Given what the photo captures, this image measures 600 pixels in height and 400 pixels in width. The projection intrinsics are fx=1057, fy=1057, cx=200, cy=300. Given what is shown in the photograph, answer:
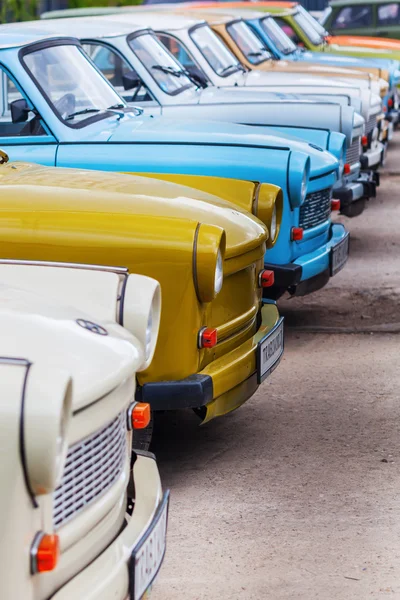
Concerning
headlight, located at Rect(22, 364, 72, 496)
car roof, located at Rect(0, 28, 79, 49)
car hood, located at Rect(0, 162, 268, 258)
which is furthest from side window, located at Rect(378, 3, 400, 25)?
headlight, located at Rect(22, 364, 72, 496)

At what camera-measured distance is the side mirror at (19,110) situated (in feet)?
19.5

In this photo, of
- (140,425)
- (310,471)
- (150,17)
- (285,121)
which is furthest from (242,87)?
(140,425)

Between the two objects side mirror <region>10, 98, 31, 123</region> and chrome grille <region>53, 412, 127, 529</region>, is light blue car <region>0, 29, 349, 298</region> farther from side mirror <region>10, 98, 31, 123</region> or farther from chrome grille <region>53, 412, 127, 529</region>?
chrome grille <region>53, 412, 127, 529</region>

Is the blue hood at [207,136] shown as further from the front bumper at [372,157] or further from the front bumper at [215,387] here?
the front bumper at [372,157]

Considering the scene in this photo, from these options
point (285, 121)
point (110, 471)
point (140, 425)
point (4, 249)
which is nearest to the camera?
point (110, 471)

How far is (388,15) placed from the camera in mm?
20062

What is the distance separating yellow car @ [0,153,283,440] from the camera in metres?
4.04

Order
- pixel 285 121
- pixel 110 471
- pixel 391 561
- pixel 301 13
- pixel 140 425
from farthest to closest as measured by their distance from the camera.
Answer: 1. pixel 301 13
2. pixel 285 121
3. pixel 391 561
4. pixel 140 425
5. pixel 110 471

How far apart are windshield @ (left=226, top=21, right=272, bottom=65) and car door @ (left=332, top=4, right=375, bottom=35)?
27.5 ft

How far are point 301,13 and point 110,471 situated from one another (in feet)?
45.9

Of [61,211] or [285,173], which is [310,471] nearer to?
[61,211]

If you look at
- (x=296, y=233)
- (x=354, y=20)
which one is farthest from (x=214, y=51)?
(x=354, y=20)

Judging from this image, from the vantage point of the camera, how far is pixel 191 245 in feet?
13.1

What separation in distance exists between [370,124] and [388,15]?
989 cm
